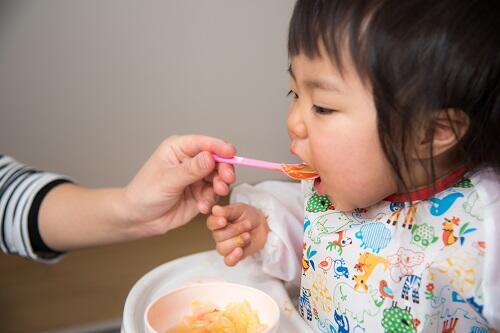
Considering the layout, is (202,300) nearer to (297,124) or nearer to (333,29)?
(297,124)

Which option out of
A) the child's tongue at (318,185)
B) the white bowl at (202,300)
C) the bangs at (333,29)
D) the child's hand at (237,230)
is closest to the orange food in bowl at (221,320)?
the white bowl at (202,300)

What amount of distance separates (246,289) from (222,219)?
132 mm

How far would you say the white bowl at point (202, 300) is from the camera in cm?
60

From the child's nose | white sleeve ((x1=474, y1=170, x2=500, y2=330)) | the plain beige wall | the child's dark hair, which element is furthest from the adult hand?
the plain beige wall

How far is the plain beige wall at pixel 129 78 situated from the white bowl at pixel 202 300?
961mm

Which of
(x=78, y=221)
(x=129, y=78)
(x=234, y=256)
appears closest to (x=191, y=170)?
(x=234, y=256)

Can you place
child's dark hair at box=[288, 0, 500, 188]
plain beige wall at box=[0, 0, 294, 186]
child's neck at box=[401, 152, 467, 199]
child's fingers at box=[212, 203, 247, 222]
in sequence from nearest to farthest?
child's dark hair at box=[288, 0, 500, 188] → child's neck at box=[401, 152, 467, 199] → child's fingers at box=[212, 203, 247, 222] → plain beige wall at box=[0, 0, 294, 186]

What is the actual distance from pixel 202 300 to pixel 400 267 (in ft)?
0.88

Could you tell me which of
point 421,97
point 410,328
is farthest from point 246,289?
point 421,97

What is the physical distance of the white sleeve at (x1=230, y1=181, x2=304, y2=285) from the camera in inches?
31.1

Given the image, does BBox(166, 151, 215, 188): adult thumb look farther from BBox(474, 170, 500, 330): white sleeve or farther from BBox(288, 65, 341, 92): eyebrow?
BBox(474, 170, 500, 330): white sleeve

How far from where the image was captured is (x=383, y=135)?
588mm

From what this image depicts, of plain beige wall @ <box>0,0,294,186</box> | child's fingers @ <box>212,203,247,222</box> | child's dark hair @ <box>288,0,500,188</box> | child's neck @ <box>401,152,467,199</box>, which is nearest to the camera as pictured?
child's dark hair @ <box>288,0,500,188</box>

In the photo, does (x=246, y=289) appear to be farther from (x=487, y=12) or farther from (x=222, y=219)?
(x=487, y=12)
